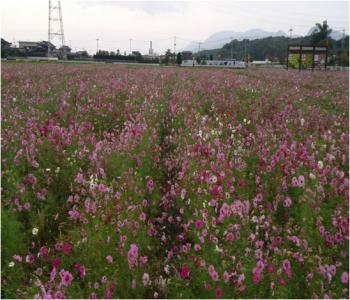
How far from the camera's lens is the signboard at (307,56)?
35.2m

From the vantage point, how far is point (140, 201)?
4.44 m

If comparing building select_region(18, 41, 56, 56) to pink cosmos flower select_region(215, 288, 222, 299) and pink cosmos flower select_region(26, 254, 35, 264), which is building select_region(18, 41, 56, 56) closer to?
pink cosmos flower select_region(26, 254, 35, 264)

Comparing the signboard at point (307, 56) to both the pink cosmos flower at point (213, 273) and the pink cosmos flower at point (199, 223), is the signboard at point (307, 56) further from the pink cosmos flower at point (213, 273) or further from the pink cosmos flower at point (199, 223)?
the pink cosmos flower at point (213, 273)

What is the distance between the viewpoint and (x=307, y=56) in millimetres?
35562

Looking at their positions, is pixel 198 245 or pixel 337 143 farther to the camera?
pixel 337 143

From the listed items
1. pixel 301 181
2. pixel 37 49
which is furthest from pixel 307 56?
pixel 37 49

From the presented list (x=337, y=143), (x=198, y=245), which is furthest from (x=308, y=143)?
(x=198, y=245)

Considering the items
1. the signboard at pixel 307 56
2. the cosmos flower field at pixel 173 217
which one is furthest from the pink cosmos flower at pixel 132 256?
the signboard at pixel 307 56

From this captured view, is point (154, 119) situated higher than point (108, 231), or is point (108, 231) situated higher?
point (154, 119)

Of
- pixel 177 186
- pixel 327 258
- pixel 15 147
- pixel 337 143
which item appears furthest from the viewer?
pixel 337 143

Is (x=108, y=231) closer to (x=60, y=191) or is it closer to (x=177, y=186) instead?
(x=177, y=186)

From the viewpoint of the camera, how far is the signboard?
35.2 meters

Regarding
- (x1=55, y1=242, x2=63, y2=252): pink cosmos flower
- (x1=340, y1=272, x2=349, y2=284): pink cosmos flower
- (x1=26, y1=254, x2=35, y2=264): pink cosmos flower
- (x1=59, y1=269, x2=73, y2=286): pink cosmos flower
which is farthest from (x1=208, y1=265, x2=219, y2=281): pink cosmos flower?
(x1=26, y1=254, x2=35, y2=264): pink cosmos flower

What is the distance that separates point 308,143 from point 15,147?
400 cm
